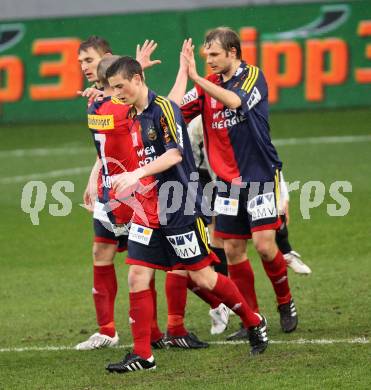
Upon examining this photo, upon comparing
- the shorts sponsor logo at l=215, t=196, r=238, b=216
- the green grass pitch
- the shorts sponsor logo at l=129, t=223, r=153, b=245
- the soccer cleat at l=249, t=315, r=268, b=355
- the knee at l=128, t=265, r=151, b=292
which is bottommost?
the green grass pitch

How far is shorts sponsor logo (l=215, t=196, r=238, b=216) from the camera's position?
8.93m

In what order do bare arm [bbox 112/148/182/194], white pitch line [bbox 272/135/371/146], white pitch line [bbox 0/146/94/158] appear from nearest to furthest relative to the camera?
bare arm [bbox 112/148/182/194] → white pitch line [bbox 272/135/371/146] → white pitch line [bbox 0/146/94/158]

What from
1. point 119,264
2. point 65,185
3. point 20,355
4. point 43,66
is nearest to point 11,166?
point 65,185

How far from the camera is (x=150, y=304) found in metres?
7.97

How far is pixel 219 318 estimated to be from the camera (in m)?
9.17

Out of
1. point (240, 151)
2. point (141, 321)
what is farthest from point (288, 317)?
point (141, 321)

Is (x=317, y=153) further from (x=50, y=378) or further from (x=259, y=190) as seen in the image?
(x=50, y=378)

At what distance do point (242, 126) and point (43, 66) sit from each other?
50.9ft

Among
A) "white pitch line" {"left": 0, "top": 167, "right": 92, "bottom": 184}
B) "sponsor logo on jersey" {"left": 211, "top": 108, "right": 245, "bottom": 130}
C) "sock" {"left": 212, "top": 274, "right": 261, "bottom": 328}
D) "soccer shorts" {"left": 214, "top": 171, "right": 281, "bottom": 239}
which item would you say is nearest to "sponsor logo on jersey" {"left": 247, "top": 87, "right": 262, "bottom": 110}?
"sponsor logo on jersey" {"left": 211, "top": 108, "right": 245, "bottom": 130}

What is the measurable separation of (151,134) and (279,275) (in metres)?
1.93

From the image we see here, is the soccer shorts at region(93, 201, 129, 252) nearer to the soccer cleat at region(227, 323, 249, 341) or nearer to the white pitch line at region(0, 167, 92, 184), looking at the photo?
the soccer cleat at region(227, 323, 249, 341)

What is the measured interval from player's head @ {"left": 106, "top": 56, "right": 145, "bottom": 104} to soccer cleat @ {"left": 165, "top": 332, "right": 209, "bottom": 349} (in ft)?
6.39

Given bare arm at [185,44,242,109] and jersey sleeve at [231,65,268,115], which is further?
jersey sleeve at [231,65,268,115]

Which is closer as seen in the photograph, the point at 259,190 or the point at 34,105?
the point at 259,190
